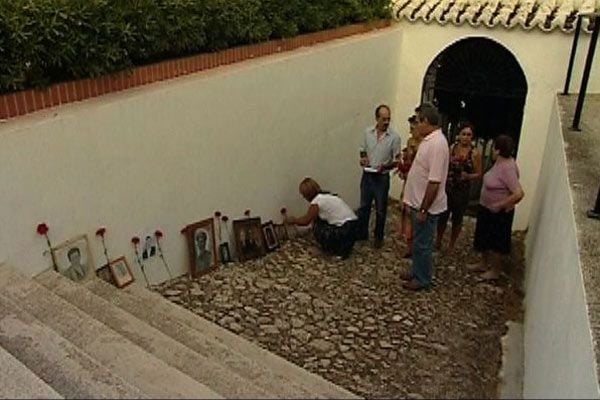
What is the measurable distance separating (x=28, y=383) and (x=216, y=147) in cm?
320

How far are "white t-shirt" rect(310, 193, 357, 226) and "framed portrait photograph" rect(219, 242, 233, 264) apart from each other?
975 millimetres

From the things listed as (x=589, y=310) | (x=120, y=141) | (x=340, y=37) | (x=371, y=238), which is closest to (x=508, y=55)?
(x=340, y=37)

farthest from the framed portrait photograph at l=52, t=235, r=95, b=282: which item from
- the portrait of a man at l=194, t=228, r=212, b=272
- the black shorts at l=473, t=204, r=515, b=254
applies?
the black shorts at l=473, t=204, r=515, b=254

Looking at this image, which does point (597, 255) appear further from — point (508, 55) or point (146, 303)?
point (508, 55)

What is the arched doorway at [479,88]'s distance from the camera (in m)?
8.00

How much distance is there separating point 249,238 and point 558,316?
3248 millimetres

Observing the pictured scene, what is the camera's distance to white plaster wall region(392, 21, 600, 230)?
7.51 meters

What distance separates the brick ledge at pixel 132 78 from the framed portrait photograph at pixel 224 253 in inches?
60.0

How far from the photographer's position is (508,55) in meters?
7.90

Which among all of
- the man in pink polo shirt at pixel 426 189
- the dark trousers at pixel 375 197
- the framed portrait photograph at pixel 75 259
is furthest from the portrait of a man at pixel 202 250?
the dark trousers at pixel 375 197

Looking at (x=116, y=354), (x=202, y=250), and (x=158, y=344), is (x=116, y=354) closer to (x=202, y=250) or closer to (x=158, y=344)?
(x=158, y=344)

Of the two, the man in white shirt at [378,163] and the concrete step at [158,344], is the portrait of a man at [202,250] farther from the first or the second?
the man in white shirt at [378,163]

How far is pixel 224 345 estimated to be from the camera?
3.35 metres

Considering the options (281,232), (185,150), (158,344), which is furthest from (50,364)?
(281,232)
